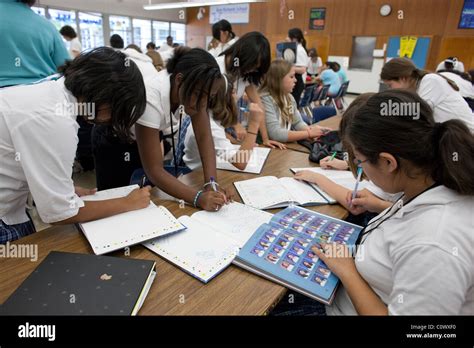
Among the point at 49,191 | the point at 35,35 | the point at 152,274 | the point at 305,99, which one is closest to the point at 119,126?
the point at 49,191

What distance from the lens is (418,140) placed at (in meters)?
0.80

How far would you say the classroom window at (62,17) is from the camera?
27.5 feet

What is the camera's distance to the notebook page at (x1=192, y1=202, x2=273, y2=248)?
1.09 m

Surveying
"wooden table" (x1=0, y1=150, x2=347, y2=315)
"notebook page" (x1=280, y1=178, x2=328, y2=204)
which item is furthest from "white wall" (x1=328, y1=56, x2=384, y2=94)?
"wooden table" (x1=0, y1=150, x2=347, y2=315)

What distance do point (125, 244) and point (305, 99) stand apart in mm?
5235

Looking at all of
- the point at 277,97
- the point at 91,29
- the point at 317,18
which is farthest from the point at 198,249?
the point at 91,29

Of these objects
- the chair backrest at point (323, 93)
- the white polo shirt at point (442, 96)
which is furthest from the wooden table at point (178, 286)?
the chair backrest at point (323, 93)

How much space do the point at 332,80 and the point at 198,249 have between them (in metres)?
6.41

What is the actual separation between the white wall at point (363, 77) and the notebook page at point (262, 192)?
8427 millimetres

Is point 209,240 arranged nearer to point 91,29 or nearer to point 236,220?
point 236,220

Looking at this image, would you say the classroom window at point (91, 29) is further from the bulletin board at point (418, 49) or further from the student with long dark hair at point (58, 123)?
the student with long dark hair at point (58, 123)

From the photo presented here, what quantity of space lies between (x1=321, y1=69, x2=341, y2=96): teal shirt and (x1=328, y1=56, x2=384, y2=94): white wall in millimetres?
2574

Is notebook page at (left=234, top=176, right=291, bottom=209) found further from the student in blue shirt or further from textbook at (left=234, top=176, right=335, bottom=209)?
the student in blue shirt
